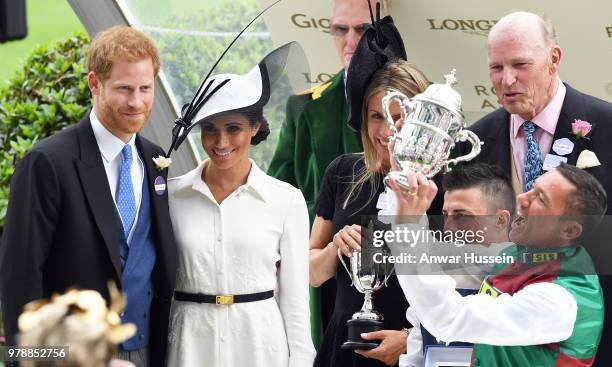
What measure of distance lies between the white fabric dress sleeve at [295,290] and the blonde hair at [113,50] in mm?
752

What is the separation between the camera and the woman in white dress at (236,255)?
4.25 metres

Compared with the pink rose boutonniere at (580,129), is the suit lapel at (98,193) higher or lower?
lower

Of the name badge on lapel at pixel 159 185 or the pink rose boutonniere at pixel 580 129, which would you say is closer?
the name badge on lapel at pixel 159 185

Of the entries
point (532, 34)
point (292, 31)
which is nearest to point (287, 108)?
point (532, 34)

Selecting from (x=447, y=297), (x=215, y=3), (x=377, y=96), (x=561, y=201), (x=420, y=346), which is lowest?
(x=420, y=346)

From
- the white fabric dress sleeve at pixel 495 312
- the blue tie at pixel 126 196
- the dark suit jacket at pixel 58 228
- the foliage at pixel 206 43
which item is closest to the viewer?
the white fabric dress sleeve at pixel 495 312

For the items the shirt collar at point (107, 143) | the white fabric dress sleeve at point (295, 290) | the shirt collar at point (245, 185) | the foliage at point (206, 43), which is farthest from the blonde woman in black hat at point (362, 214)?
the foliage at point (206, 43)

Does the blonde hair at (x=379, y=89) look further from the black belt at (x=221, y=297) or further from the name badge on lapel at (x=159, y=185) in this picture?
the name badge on lapel at (x=159, y=185)

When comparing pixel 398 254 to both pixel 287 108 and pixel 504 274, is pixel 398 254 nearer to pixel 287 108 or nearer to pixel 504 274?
pixel 504 274

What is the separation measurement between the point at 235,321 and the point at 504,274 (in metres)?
0.99

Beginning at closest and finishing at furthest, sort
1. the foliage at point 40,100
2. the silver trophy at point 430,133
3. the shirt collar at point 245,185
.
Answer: the silver trophy at point 430,133 < the shirt collar at point 245,185 < the foliage at point 40,100

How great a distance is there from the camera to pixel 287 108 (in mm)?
4922

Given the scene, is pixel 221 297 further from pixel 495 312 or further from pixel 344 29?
pixel 344 29

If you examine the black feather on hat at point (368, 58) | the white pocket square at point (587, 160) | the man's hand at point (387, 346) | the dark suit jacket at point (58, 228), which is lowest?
the man's hand at point (387, 346)
